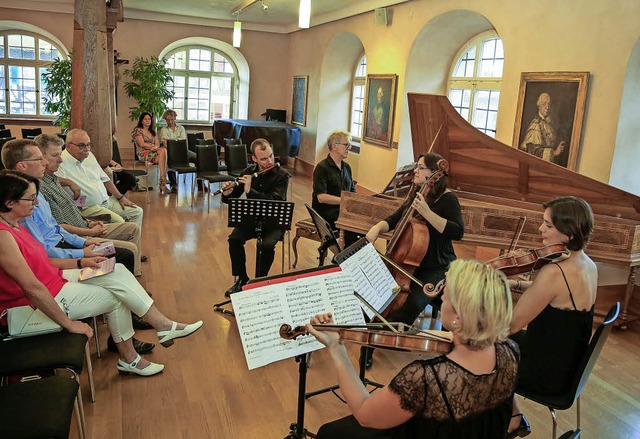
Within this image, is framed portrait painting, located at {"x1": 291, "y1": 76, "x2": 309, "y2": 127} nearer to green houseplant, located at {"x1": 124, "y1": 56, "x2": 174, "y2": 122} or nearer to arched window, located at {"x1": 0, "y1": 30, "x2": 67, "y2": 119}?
green houseplant, located at {"x1": 124, "y1": 56, "x2": 174, "y2": 122}

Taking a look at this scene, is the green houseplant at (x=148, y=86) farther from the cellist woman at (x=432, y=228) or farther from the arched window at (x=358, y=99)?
the cellist woman at (x=432, y=228)

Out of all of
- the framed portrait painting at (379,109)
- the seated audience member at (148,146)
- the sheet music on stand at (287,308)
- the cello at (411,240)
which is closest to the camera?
the sheet music on stand at (287,308)

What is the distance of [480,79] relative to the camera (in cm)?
807

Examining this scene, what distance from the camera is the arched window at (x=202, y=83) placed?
13.9 metres

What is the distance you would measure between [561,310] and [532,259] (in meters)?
0.30

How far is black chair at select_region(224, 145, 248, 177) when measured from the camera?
28.5 ft

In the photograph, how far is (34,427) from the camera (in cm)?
207

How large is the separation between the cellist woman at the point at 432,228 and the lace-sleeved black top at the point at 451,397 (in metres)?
1.70

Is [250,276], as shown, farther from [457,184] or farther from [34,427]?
[34,427]

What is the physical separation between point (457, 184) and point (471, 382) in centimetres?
358

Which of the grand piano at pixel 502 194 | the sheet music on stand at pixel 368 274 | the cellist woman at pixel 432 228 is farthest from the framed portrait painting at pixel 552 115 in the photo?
the sheet music on stand at pixel 368 274

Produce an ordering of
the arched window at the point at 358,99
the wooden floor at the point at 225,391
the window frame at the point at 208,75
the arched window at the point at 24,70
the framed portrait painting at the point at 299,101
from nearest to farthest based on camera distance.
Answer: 1. the wooden floor at the point at 225,391
2. the arched window at the point at 358,99
3. the framed portrait painting at the point at 299,101
4. the arched window at the point at 24,70
5. the window frame at the point at 208,75

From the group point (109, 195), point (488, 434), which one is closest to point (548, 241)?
point (488, 434)

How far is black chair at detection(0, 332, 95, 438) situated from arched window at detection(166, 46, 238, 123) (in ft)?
39.0
